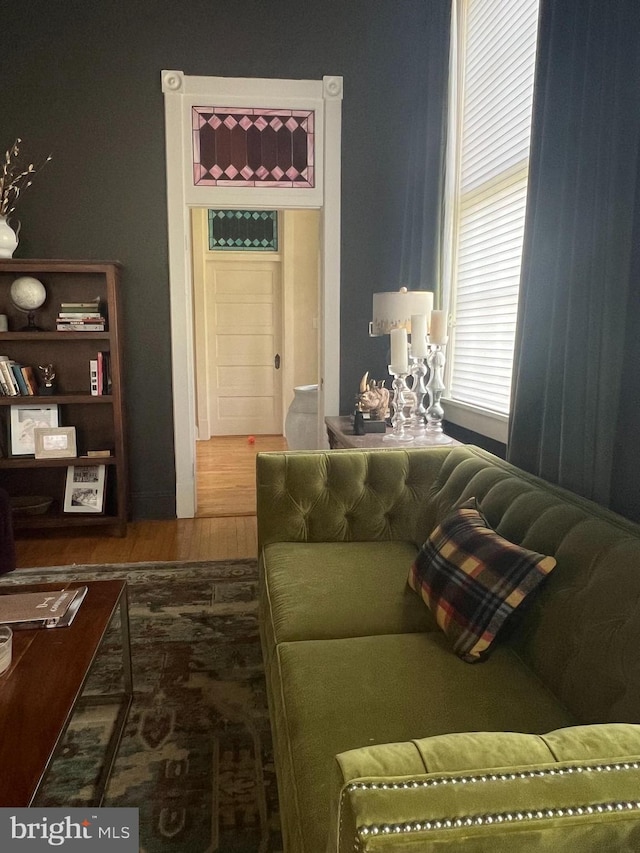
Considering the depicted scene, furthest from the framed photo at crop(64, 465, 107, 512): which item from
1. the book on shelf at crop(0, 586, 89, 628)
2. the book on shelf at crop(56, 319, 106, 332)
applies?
the book on shelf at crop(0, 586, 89, 628)

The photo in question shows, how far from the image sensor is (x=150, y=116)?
12.4ft

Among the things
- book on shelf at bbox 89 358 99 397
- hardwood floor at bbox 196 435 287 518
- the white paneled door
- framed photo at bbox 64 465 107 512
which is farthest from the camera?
the white paneled door

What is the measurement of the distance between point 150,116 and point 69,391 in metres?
1.77

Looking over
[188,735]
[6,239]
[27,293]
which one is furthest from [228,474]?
[188,735]

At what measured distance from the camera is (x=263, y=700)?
82.0 inches

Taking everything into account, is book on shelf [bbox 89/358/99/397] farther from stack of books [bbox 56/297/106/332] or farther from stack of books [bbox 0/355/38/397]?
stack of books [bbox 0/355/38/397]

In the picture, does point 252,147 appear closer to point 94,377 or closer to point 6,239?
point 6,239

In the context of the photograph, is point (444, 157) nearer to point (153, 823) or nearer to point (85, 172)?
point (85, 172)

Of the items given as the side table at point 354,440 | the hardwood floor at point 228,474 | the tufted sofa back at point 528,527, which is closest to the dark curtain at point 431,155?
the side table at point 354,440

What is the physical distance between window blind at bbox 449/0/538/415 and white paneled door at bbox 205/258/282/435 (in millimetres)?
3514

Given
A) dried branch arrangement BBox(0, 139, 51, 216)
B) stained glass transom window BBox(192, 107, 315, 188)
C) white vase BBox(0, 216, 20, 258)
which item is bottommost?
white vase BBox(0, 216, 20, 258)

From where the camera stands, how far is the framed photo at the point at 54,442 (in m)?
3.73

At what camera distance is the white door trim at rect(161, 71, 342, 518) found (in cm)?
379

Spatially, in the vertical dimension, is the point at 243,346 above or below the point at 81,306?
below
